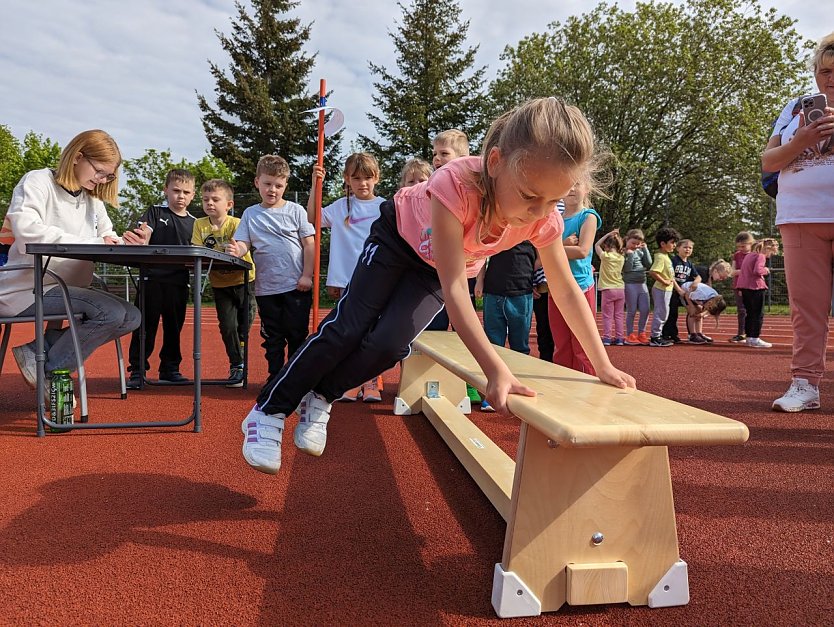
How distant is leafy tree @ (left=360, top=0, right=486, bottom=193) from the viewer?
33469mm

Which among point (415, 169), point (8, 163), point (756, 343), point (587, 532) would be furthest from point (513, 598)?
Answer: point (8, 163)

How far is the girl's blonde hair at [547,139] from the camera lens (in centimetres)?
177

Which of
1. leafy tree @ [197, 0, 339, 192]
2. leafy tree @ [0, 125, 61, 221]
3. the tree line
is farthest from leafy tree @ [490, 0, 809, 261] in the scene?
leafy tree @ [0, 125, 61, 221]

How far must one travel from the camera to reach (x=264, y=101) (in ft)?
106

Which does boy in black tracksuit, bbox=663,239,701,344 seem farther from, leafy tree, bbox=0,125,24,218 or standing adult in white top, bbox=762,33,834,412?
leafy tree, bbox=0,125,24,218

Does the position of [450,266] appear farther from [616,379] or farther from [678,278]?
[678,278]

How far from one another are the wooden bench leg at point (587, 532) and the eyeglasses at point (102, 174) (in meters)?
3.31

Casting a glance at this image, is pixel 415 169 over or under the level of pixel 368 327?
over

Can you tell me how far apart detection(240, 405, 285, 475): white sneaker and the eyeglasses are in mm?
2215

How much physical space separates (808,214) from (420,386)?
2.56 m

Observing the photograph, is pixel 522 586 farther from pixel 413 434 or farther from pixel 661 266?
pixel 661 266

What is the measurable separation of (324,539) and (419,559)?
1.14ft

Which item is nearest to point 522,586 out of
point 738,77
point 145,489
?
point 145,489

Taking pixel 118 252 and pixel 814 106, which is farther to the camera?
pixel 814 106
